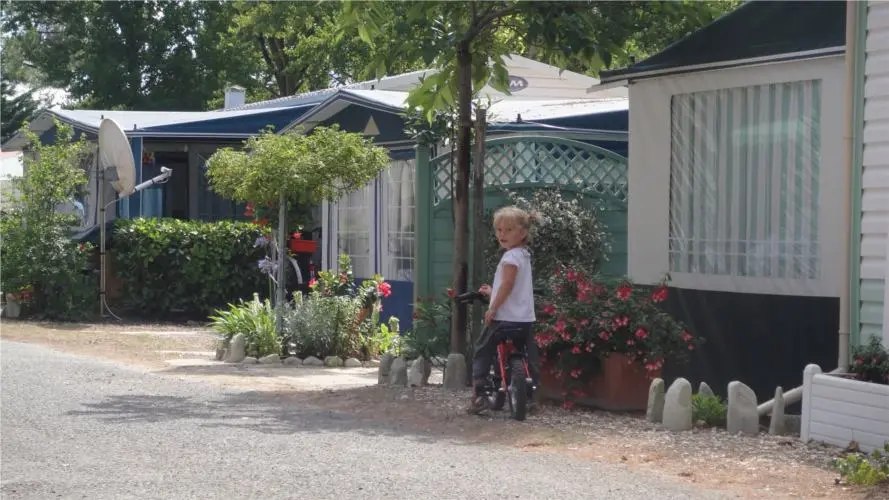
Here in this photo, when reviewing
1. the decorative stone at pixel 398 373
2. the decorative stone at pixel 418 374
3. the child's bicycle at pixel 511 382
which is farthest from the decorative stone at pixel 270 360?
the child's bicycle at pixel 511 382

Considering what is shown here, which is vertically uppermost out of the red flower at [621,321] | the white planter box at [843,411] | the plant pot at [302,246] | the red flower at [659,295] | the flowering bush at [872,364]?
the plant pot at [302,246]

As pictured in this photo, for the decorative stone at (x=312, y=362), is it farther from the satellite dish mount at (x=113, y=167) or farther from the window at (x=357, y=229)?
the satellite dish mount at (x=113, y=167)

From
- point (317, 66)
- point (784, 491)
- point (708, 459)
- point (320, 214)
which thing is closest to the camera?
point (784, 491)

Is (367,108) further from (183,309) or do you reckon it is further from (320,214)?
(183,309)

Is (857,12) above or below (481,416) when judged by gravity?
above

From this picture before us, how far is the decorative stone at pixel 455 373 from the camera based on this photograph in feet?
34.3

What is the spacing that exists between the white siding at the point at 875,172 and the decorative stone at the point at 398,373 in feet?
12.8

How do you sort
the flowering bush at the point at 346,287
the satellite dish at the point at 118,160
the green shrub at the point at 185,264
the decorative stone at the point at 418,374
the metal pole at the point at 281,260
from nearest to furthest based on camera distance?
the decorative stone at the point at 418,374 → the metal pole at the point at 281,260 → the flowering bush at the point at 346,287 → the satellite dish at the point at 118,160 → the green shrub at the point at 185,264

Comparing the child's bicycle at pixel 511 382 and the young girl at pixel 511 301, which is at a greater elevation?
the young girl at pixel 511 301

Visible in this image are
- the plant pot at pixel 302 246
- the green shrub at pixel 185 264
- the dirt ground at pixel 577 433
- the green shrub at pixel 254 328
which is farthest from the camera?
the green shrub at pixel 185 264

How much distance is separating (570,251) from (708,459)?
4747 millimetres

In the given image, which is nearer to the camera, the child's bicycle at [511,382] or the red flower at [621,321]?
the child's bicycle at [511,382]

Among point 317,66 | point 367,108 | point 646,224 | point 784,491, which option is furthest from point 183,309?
point 317,66

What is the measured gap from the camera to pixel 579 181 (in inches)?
495
